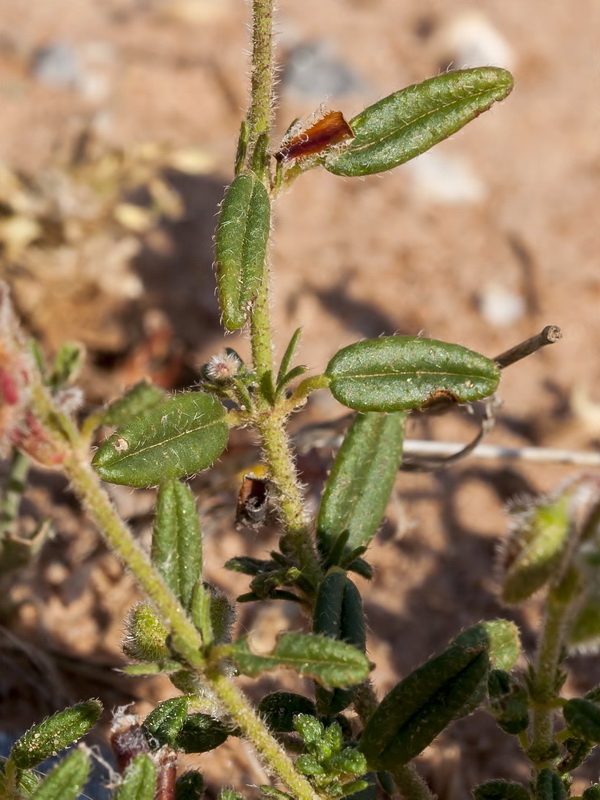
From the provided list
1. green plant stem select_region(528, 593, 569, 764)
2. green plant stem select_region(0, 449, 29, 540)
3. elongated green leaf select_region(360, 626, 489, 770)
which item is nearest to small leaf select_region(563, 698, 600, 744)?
green plant stem select_region(528, 593, 569, 764)

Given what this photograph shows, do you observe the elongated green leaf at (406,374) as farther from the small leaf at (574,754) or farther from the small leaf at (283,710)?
the small leaf at (574,754)

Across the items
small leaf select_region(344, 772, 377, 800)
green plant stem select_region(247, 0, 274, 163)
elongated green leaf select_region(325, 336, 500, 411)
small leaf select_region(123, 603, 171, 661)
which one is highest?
green plant stem select_region(247, 0, 274, 163)

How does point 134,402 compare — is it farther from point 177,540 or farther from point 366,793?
point 366,793

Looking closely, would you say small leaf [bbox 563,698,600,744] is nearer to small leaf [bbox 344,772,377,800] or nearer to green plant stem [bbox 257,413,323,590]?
small leaf [bbox 344,772,377,800]

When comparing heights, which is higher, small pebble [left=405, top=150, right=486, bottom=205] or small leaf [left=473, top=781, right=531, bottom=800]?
small pebble [left=405, top=150, right=486, bottom=205]

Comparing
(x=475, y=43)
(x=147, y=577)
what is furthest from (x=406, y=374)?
(x=475, y=43)

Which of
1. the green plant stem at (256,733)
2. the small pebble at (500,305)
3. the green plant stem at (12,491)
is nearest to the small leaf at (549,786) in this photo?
the green plant stem at (256,733)
